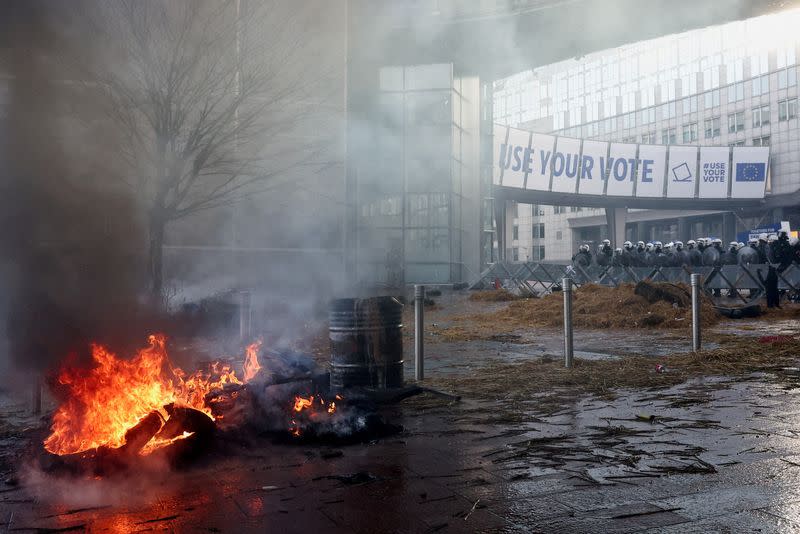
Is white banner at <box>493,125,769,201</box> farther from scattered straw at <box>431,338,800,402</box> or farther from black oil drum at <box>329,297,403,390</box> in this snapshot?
black oil drum at <box>329,297,403,390</box>

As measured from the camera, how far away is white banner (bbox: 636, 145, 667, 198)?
25703mm

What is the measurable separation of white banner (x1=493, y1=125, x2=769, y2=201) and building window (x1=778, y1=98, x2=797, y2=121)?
23.6 feet

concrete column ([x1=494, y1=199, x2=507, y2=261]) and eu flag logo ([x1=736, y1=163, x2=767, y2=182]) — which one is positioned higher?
eu flag logo ([x1=736, y1=163, x2=767, y2=182])

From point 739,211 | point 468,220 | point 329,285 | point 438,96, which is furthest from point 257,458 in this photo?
point 739,211

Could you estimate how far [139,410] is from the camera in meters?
2.73

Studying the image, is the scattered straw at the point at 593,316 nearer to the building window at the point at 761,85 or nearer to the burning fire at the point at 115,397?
the burning fire at the point at 115,397

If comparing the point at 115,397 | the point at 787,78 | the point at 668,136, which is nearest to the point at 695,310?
the point at 115,397

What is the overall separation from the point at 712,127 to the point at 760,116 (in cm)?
415

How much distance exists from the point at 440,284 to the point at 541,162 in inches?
380

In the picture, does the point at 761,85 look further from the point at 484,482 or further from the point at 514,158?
the point at 484,482

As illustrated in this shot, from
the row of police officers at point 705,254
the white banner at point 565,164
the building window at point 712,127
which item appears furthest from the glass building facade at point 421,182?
the building window at point 712,127

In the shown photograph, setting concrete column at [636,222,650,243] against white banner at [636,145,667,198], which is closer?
white banner at [636,145,667,198]

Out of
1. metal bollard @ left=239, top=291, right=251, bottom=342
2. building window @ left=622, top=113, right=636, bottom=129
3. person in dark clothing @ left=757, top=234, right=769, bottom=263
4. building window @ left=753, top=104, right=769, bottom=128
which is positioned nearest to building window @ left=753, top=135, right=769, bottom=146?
building window @ left=753, top=104, right=769, bottom=128

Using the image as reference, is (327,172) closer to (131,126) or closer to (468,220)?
(131,126)
